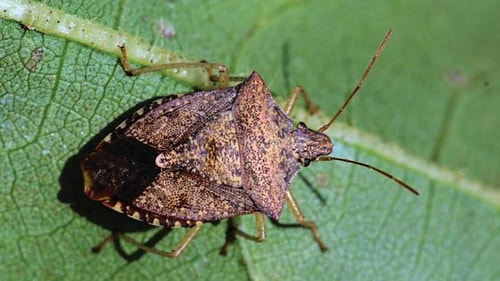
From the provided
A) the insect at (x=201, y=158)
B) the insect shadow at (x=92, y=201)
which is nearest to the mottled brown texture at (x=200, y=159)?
the insect at (x=201, y=158)

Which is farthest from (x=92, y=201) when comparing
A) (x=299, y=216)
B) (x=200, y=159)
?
(x=299, y=216)

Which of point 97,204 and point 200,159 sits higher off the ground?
point 200,159

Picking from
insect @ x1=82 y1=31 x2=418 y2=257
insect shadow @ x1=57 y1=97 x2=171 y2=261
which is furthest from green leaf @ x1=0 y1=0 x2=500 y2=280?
insect @ x1=82 y1=31 x2=418 y2=257

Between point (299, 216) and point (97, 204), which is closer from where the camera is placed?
point (97, 204)

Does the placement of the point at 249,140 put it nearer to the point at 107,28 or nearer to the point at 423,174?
the point at 107,28

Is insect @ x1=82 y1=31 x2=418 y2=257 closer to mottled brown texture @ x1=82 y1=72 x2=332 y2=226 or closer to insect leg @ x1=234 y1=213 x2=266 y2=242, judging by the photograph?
mottled brown texture @ x1=82 y1=72 x2=332 y2=226

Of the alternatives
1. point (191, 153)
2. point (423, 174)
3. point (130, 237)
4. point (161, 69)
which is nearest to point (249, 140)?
point (191, 153)

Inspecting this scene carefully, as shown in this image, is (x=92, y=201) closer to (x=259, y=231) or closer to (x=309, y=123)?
(x=259, y=231)

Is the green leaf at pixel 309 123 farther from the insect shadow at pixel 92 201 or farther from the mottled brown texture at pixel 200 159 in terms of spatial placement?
the mottled brown texture at pixel 200 159
